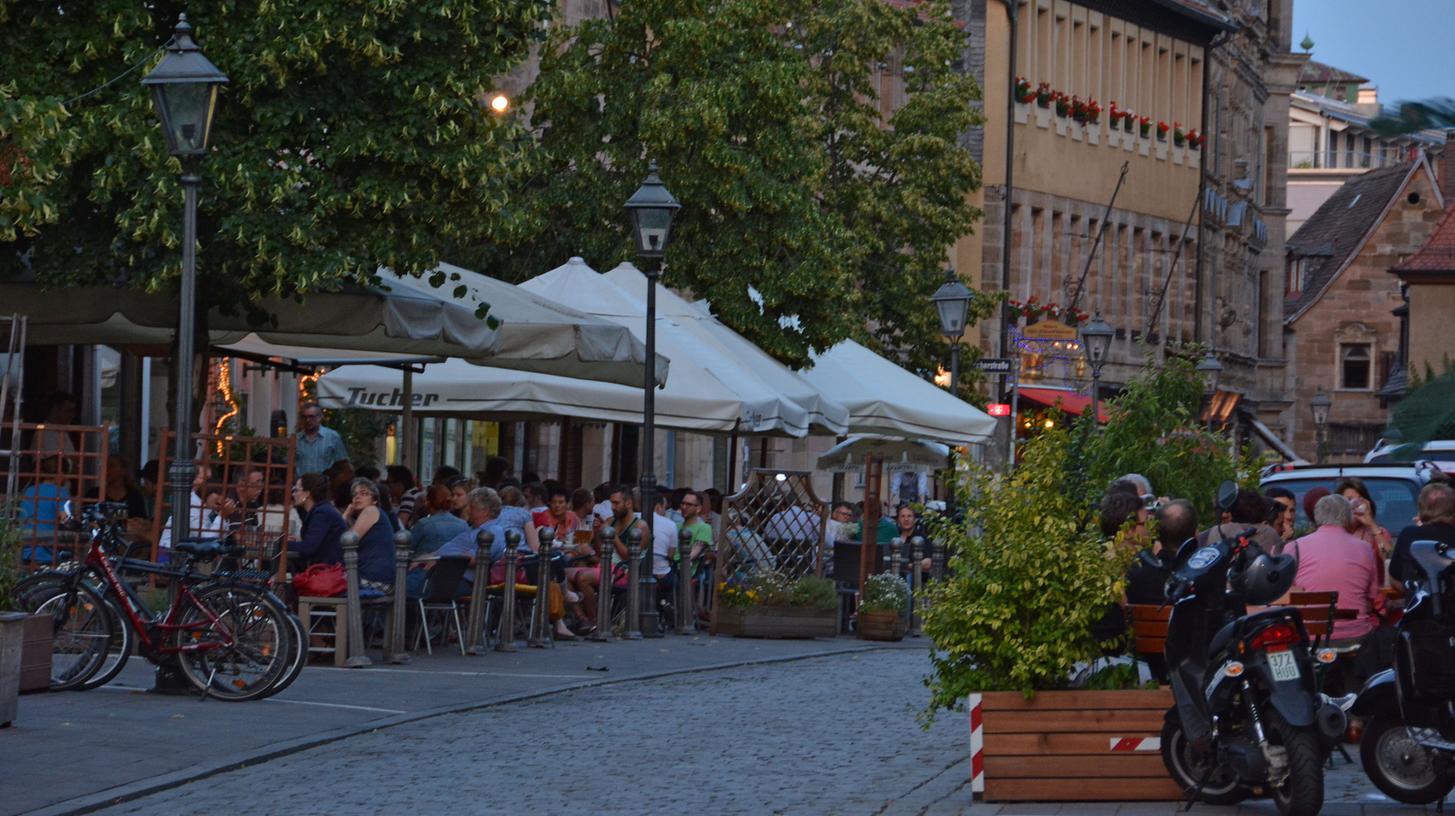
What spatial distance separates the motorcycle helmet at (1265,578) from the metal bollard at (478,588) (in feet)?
29.5

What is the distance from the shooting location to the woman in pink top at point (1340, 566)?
1327 cm

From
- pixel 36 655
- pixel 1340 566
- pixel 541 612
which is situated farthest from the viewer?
pixel 541 612

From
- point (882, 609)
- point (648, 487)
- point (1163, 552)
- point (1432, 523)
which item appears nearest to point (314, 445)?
point (648, 487)

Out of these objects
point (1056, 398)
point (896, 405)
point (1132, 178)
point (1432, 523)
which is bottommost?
point (1432, 523)

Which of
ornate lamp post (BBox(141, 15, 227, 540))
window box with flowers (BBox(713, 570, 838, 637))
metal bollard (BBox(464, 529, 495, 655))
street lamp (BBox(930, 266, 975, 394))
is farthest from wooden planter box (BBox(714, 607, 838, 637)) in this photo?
ornate lamp post (BBox(141, 15, 227, 540))

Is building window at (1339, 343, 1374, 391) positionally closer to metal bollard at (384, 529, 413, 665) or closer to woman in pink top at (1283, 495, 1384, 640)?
metal bollard at (384, 529, 413, 665)

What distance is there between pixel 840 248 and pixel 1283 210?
4460cm

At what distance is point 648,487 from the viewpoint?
72.4 ft

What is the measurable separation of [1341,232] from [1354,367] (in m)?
4.71

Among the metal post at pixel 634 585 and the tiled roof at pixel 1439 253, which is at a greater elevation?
the tiled roof at pixel 1439 253

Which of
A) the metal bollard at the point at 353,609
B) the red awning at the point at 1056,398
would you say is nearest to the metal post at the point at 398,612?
the metal bollard at the point at 353,609

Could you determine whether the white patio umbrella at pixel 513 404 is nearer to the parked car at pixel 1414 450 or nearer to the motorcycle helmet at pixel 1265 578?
the motorcycle helmet at pixel 1265 578

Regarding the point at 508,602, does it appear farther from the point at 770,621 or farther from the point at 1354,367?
the point at 1354,367

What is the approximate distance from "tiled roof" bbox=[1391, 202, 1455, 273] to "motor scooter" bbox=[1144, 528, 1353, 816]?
1969 inches
